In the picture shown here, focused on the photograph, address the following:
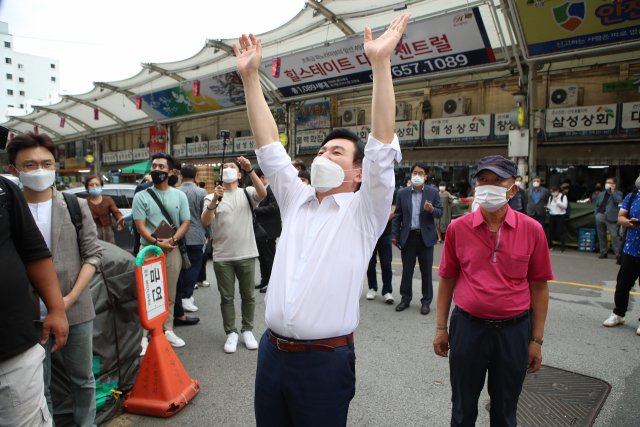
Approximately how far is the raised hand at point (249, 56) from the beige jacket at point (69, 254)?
60.8 inches

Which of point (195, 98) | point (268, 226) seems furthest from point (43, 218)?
point (195, 98)

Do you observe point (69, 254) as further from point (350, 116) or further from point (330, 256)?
point (350, 116)

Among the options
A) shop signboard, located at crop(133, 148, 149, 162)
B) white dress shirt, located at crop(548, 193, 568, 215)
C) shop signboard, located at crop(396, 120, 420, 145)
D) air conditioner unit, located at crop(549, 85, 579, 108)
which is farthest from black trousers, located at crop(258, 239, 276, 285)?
shop signboard, located at crop(133, 148, 149, 162)

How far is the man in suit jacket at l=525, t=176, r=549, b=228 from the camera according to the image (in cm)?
1079

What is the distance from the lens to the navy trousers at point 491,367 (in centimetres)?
222

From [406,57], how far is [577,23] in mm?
4697

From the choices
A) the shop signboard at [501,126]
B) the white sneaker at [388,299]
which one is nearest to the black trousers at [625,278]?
the white sneaker at [388,299]

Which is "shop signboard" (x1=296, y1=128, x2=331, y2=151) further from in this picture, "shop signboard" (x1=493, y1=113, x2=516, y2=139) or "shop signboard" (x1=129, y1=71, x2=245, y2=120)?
"shop signboard" (x1=493, y1=113, x2=516, y2=139)

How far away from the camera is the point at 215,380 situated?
3.51m

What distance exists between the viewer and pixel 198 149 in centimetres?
2364

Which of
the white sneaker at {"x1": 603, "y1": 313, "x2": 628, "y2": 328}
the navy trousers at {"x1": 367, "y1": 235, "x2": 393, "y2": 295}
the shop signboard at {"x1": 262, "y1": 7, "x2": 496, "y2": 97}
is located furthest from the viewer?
the shop signboard at {"x1": 262, "y1": 7, "x2": 496, "y2": 97}

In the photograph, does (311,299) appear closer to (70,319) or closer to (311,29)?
(70,319)

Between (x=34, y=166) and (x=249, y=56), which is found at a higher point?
(x=249, y=56)

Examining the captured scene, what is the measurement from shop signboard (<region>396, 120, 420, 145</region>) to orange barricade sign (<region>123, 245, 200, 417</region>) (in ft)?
47.3
